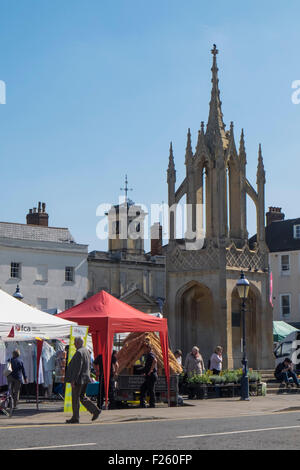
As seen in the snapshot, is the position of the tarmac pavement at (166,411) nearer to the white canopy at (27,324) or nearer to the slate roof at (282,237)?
the white canopy at (27,324)

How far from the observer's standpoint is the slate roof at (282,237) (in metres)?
61.3

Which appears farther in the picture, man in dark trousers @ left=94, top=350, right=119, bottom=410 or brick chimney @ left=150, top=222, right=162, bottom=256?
brick chimney @ left=150, top=222, right=162, bottom=256

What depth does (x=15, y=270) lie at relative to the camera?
198 feet

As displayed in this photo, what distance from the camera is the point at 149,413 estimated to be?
18906 mm

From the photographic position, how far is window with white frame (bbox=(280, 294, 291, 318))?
6119cm

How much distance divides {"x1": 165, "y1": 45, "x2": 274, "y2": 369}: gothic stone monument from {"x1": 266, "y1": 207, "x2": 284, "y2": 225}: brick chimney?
106 feet

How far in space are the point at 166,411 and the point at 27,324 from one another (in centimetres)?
411

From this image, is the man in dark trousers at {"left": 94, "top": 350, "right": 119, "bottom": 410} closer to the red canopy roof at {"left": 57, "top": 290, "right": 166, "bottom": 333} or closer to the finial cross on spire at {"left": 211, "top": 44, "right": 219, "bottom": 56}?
the red canopy roof at {"left": 57, "top": 290, "right": 166, "bottom": 333}

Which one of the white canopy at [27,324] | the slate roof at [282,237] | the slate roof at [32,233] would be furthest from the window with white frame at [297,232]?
the white canopy at [27,324]

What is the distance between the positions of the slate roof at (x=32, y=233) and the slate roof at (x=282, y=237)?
15641 mm

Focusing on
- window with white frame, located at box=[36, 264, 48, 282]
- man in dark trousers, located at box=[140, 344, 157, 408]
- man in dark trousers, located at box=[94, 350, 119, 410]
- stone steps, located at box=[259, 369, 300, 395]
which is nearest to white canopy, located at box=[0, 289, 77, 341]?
man in dark trousers, located at box=[94, 350, 119, 410]

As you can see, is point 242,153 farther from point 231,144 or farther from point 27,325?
point 27,325
